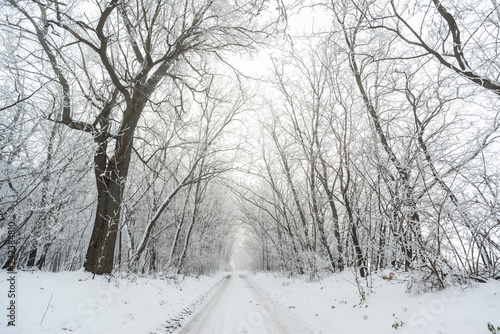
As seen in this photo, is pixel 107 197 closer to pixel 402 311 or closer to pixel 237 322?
pixel 237 322

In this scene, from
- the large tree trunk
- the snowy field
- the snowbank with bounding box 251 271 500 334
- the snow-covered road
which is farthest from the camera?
the large tree trunk

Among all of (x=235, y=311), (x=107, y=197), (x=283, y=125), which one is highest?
(x=283, y=125)

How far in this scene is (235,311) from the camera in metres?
6.17

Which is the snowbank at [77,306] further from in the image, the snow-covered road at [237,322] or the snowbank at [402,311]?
the snowbank at [402,311]

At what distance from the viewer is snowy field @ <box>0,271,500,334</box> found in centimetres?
272

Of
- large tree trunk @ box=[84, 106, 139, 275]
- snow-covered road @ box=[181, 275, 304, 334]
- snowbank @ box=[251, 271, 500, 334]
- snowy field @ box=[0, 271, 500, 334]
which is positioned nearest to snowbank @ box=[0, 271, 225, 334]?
snowy field @ box=[0, 271, 500, 334]

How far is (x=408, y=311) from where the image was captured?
3398mm

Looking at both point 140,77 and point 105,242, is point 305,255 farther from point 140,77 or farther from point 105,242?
point 140,77

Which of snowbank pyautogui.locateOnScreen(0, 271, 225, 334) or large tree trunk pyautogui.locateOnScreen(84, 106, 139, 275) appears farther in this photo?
large tree trunk pyautogui.locateOnScreen(84, 106, 139, 275)

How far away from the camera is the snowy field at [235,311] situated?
8.91 feet

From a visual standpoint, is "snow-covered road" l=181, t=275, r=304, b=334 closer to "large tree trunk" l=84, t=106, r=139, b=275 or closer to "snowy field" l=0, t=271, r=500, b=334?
"snowy field" l=0, t=271, r=500, b=334

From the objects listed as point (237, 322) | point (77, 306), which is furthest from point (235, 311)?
point (77, 306)

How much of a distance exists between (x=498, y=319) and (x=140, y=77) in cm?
715

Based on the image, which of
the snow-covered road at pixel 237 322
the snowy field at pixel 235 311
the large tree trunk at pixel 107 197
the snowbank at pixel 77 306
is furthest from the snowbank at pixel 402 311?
the large tree trunk at pixel 107 197
